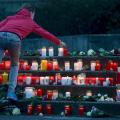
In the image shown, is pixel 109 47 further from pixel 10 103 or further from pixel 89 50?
pixel 10 103

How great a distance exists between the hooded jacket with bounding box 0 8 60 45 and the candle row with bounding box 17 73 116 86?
88.1 inches

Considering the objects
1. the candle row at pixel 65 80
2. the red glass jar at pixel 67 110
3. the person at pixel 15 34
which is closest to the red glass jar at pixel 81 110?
the red glass jar at pixel 67 110

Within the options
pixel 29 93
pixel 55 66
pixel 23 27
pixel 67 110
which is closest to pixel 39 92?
pixel 29 93

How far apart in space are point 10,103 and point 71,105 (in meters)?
1.16

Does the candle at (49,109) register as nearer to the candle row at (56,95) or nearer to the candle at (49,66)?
the candle row at (56,95)

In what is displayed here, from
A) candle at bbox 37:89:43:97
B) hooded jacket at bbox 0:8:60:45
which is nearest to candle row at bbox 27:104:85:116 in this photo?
candle at bbox 37:89:43:97

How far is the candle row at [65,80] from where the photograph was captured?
1299 centimetres

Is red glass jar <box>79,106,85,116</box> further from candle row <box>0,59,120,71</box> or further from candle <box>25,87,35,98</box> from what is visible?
candle row <box>0,59,120,71</box>

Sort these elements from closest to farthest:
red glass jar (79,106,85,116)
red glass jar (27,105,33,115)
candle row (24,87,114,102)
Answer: red glass jar (79,106,85,116) < red glass jar (27,105,33,115) < candle row (24,87,114,102)

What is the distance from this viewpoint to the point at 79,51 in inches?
551

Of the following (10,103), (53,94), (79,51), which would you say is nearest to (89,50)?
(79,51)

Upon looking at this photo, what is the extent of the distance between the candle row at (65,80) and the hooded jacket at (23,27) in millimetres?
2239

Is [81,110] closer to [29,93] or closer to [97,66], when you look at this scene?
[29,93]

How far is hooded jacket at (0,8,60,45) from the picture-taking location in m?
10.8
